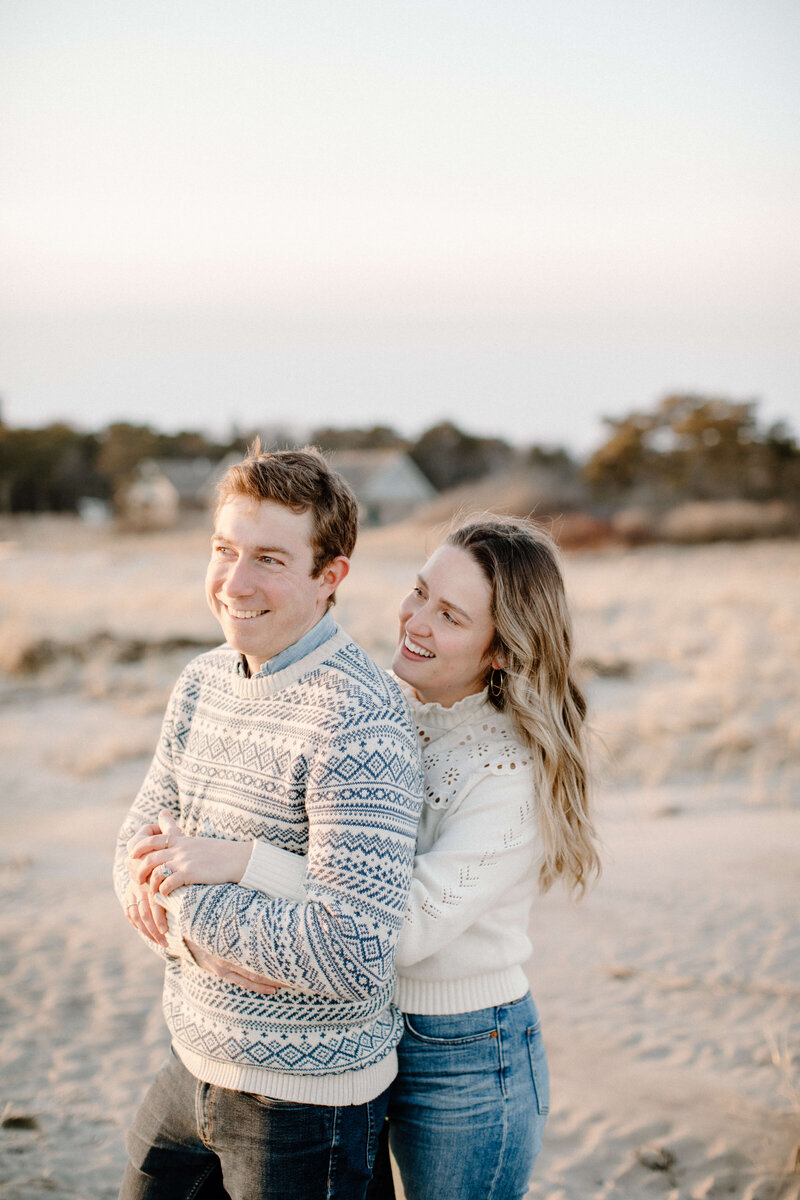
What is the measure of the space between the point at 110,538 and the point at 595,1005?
3434cm

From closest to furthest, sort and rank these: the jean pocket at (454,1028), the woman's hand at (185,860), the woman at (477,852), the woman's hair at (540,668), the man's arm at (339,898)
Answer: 1. the man's arm at (339,898)
2. the woman's hand at (185,860)
3. the woman at (477,852)
4. the jean pocket at (454,1028)
5. the woman's hair at (540,668)

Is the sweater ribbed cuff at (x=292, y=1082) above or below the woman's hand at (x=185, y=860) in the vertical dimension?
below

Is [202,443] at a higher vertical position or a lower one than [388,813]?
higher

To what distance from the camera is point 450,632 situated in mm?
2148

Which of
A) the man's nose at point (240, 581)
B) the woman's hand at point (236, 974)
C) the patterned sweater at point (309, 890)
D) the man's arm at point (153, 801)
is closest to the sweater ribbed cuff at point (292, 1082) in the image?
the patterned sweater at point (309, 890)

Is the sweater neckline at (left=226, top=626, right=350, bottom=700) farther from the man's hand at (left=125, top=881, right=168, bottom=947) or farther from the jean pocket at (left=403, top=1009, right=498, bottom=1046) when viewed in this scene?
the jean pocket at (left=403, top=1009, right=498, bottom=1046)

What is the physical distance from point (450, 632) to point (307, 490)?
0.49 m

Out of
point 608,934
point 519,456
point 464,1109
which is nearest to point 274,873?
point 464,1109

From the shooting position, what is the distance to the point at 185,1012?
74.1 inches

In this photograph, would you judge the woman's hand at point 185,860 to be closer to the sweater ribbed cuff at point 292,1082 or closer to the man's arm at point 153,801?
the man's arm at point 153,801

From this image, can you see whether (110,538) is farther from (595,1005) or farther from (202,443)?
(595,1005)

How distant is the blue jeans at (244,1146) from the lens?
5.79 ft

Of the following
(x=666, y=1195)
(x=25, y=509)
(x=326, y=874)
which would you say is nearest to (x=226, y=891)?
(x=326, y=874)

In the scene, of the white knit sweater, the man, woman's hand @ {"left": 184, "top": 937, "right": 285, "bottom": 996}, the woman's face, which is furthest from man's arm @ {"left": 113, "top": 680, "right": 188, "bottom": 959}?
the woman's face
